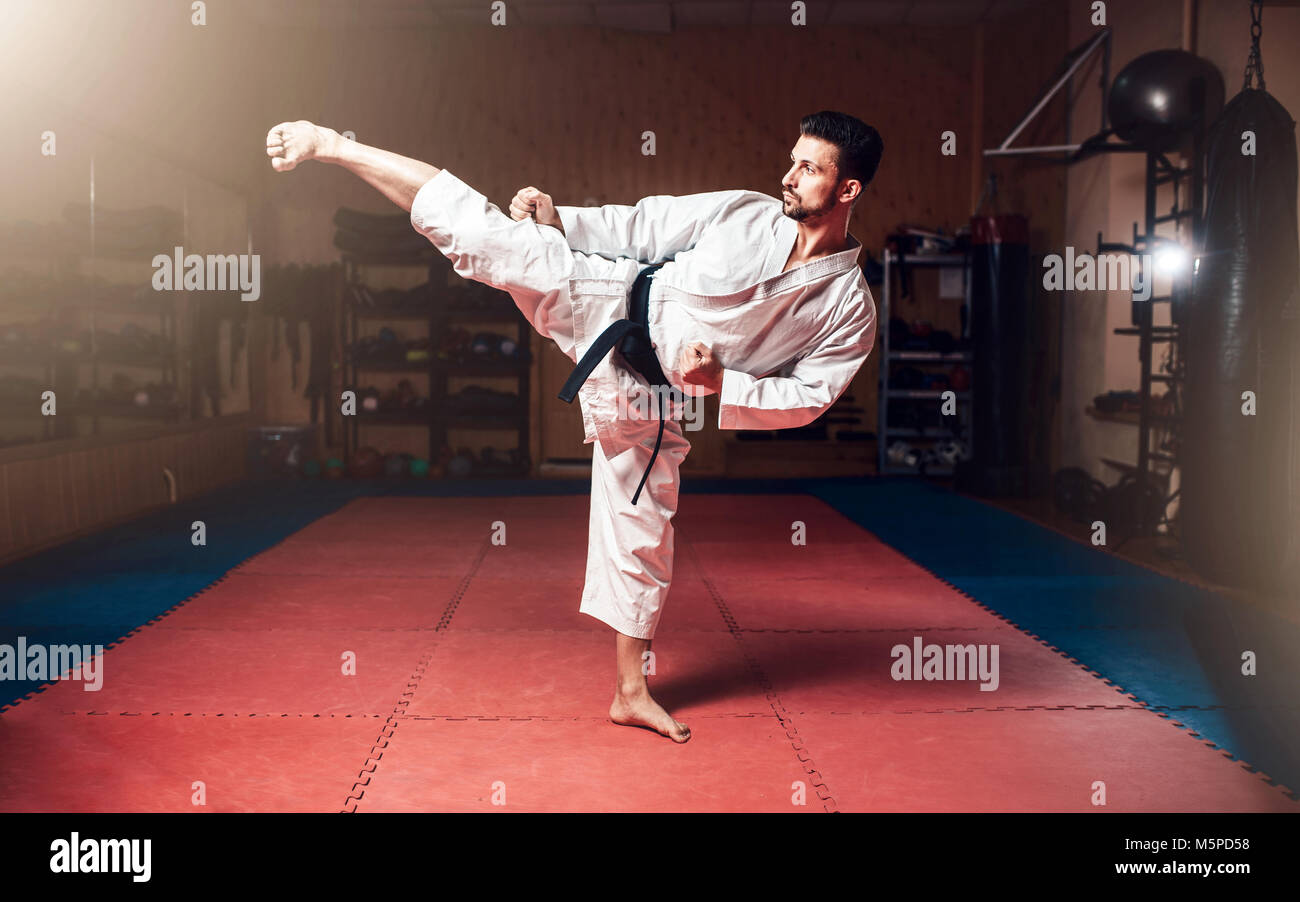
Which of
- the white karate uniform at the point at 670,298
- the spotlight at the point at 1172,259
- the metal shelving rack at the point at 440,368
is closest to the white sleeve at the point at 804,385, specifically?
the white karate uniform at the point at 670,298

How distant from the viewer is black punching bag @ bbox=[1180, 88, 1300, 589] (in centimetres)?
398

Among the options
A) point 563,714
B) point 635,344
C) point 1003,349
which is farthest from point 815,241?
point 1003,349

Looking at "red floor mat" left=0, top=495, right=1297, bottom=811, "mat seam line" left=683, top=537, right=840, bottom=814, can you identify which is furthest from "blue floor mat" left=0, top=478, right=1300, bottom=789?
"mat seam line" left=683, top=537, right=840, bottom=814

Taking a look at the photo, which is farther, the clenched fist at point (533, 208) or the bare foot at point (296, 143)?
the clenched fist at point (533, 208)

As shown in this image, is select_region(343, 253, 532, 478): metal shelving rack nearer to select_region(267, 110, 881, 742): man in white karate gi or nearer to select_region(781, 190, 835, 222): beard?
select_region(267, 110, 881, 742): man in white karate gi

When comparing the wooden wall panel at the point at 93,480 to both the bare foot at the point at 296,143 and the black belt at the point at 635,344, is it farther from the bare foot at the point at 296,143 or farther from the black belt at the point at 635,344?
the black belt at the point at 635,344

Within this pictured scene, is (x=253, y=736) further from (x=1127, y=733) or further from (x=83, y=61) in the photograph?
(x=83, y=61)

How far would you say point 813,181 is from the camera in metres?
2.15

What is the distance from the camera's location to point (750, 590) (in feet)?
13.5

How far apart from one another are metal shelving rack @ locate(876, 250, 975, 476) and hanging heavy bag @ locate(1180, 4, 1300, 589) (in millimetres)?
3571

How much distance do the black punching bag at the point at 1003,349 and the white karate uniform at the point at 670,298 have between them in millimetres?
4901

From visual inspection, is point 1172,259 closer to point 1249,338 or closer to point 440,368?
point 1249,338

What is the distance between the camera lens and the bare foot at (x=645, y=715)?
2484 mm

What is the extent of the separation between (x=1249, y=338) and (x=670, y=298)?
2.94m
